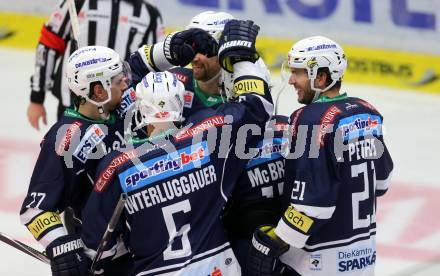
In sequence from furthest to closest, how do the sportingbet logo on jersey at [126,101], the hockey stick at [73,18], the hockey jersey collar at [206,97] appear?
the hockey stick at [73,18] < the hockey jersey collar at [206,97] < the sportingbet logo on jersey at [126,101]

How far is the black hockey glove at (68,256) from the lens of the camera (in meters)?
4.84

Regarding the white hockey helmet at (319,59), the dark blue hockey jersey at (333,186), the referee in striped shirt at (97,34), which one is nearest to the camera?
the dark blue hockey jersey at (333,186)

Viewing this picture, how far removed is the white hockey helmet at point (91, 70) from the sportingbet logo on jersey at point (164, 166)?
555 millimetres

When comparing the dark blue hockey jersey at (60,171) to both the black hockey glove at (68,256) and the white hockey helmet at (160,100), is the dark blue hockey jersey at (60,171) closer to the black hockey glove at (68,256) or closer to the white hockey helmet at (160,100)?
the black hockey glove at (68,256)

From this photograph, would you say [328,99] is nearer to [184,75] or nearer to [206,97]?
[206,97]

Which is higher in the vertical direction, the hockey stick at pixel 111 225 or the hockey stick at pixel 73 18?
the hockey stick at pixel 73 18

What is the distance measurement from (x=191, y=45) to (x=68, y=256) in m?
1.29

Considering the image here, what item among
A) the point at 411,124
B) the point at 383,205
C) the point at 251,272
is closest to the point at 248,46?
the point at 251,272

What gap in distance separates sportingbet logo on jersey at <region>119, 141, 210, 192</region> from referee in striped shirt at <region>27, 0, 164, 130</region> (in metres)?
3.01

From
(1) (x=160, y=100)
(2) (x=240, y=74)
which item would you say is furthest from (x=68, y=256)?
(2) (x=240, y=74)

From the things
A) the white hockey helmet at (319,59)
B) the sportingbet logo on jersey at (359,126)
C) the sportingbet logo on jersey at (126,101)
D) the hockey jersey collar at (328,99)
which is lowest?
the sportingbet logo on jersey at (126,101)

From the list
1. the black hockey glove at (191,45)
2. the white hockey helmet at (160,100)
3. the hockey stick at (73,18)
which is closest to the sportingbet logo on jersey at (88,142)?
the white hockey helmet at (160,100)

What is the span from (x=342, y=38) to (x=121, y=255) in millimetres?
5785

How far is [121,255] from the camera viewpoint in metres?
5.07
